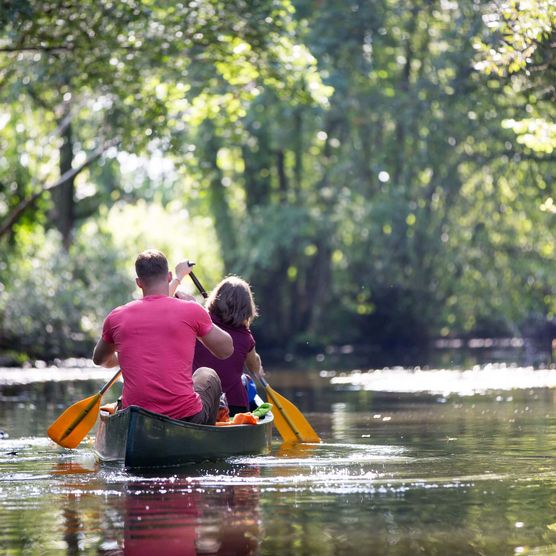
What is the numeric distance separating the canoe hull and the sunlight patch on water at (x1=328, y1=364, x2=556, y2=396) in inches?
362

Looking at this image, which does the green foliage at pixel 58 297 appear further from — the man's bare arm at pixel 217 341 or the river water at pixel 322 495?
the man's bare arm at pixel 217 341

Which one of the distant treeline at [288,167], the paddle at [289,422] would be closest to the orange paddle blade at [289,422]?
the paddle at [289,422]

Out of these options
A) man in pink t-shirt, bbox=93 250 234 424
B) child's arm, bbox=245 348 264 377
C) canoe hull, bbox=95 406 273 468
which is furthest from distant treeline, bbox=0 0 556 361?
man in pink t-shirt, bbox=93 250 234 424

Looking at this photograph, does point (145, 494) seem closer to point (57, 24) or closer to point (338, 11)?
point (57, 24)

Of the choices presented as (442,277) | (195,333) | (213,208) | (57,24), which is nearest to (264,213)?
(213,208)

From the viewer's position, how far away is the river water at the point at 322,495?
7.06 m

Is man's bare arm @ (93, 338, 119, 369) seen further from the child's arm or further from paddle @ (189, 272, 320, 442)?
paddle @ (189, 272, 320, 442)

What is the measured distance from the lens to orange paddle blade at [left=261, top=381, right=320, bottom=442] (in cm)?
1312

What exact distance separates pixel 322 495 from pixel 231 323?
3.19 meters

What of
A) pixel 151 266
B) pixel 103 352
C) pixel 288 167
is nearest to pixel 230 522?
pixel 151 266

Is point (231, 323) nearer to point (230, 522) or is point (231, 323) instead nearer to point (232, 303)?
point (232, 303)

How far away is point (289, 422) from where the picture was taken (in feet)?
43.6

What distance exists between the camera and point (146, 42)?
2370 cm

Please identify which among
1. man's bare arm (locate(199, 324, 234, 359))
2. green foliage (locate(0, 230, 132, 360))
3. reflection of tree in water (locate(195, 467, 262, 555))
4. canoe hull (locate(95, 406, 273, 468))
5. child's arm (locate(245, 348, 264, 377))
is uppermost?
green foliage (locate(0, 230, 132, 360))
